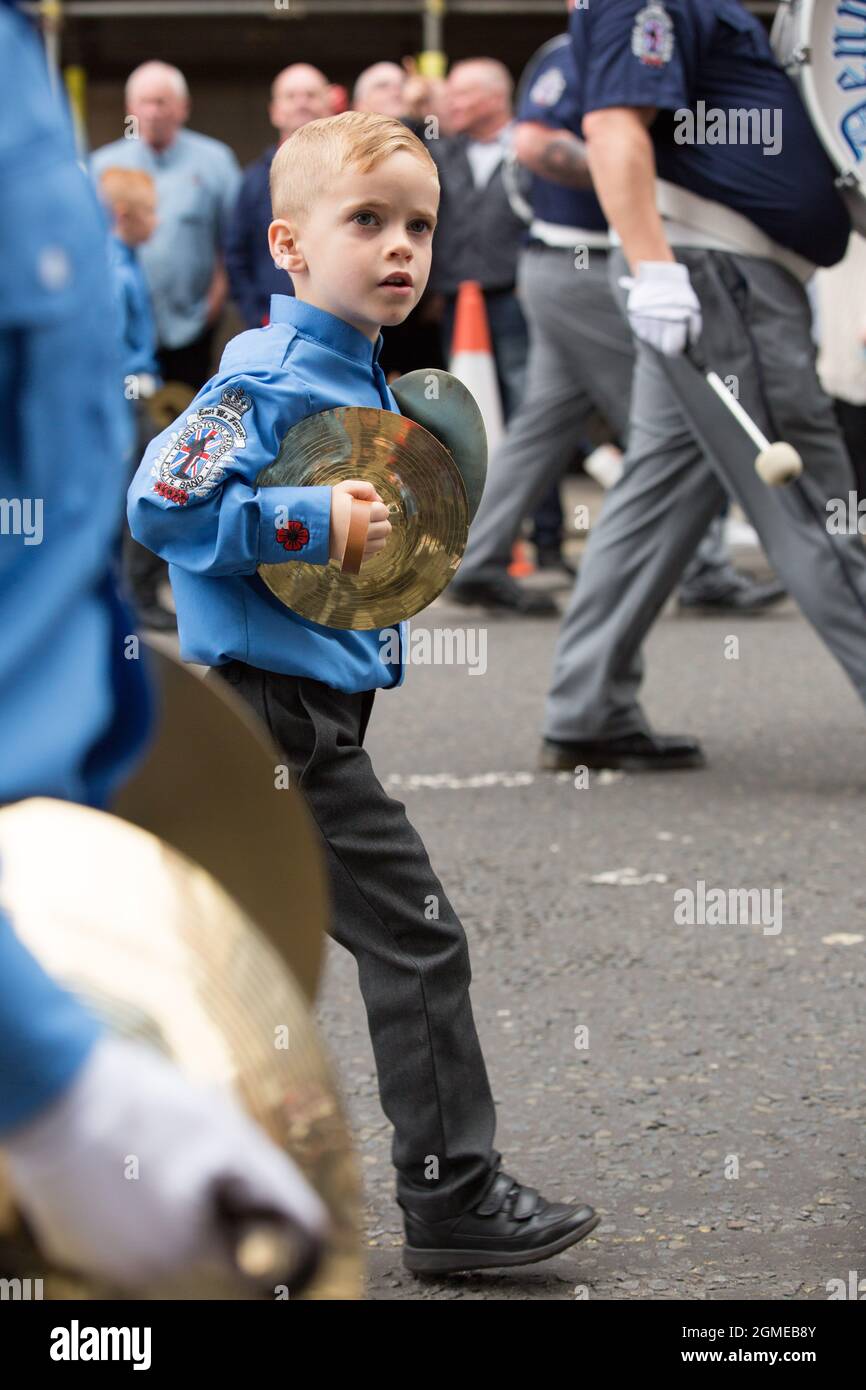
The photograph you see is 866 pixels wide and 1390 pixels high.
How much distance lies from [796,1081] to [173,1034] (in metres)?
2.06

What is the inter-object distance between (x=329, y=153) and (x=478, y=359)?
280 inches

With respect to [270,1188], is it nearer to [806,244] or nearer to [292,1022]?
[292,1022]

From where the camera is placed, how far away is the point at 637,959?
3.63 meters

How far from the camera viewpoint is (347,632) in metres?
2.35

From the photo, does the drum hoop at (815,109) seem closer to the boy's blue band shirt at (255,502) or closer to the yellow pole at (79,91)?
the boy's blue band shirt at (255,502)

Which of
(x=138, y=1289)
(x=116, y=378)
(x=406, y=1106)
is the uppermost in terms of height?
(x=116, y=378)

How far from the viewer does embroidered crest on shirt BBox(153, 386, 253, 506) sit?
7.09 feet

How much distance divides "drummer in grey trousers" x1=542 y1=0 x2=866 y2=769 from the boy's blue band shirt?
2.23 m

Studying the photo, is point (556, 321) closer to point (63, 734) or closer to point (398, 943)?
point (398, 943)

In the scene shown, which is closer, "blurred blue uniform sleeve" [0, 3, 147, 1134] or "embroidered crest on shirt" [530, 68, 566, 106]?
"blurred blue uniform sleeve" [0, 3, 147, 1134]

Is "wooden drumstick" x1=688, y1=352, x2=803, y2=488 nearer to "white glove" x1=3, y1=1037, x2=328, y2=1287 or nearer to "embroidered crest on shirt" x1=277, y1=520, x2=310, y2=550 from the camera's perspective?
"embroidered crest on shirt" x1=277, y1=520, x2=310, y2=550

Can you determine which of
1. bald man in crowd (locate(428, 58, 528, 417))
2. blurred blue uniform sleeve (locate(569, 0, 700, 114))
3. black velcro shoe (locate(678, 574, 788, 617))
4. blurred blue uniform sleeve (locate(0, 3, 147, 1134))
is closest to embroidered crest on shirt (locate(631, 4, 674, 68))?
blurred blue uniform sleeve (locate(569, 0, 700, 114))
